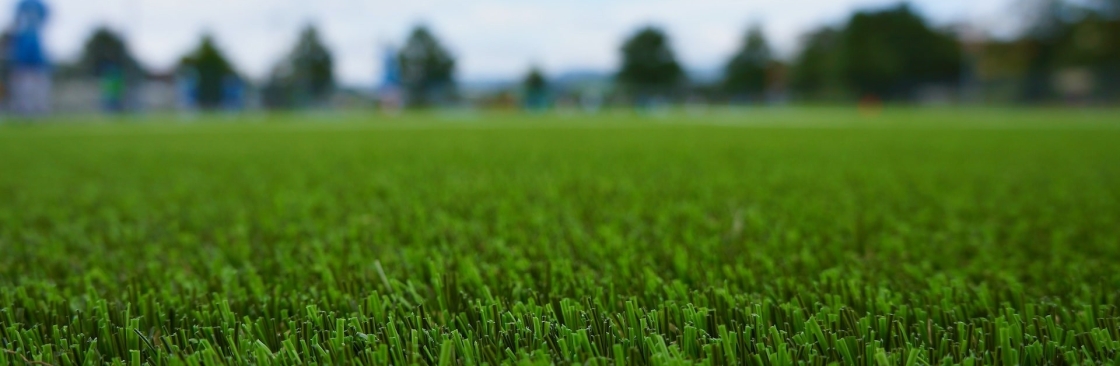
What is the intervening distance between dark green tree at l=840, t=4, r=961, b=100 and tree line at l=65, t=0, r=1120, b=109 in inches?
2.5

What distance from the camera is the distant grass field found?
694mm

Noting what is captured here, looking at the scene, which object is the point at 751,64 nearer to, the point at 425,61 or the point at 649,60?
the point at 649,60

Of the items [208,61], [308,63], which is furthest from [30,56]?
[308,63]

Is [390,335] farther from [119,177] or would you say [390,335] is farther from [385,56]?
[385,56]

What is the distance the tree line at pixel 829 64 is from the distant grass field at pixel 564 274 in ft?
84.5

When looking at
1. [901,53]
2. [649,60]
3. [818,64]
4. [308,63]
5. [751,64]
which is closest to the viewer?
[901,53]

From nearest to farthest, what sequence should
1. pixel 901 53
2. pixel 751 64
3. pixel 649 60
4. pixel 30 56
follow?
1. pixel 30 56
2. pixel 901 53
3. pixel 649 60
4. pixel 751 64

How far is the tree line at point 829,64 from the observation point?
3234 cm

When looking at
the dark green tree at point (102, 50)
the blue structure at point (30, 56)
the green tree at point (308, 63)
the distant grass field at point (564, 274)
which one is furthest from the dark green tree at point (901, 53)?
the dark green tree at point (102, 50)

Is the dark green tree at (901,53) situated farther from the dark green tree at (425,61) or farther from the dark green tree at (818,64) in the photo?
the dark green tree at (425,61)

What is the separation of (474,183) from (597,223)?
3.54 ft

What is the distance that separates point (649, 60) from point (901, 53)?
2017cm

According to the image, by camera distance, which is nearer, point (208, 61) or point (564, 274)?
point (564, 274)

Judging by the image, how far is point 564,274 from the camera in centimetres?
101
